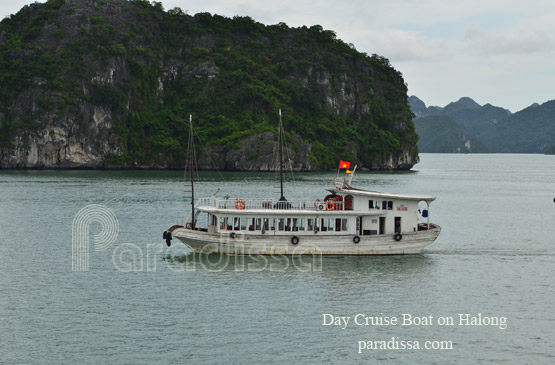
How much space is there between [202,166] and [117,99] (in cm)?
2805

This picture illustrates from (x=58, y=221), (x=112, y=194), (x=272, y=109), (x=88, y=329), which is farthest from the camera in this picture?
(x=272, y=109)

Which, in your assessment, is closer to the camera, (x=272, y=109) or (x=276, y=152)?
(x=276, y=152)

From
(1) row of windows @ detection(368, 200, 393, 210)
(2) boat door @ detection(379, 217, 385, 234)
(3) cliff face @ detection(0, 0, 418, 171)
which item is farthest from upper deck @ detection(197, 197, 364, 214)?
(3) cliff face @ detection(0, 0, 418, 171)

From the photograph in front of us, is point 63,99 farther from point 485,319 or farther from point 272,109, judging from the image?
point 485,319

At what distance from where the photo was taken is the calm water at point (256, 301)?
82.2 ft

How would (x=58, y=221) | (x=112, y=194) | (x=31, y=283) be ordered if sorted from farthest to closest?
1. (x=112, y=194)
2. (x=58, y=221)
3. (x=31, y=283)

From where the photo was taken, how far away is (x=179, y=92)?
175875 mm

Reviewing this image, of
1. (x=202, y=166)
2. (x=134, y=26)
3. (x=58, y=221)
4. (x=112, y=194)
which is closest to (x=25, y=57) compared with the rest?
(x=134, y=26)

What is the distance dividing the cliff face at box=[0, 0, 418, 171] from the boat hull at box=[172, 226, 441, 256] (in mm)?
100724

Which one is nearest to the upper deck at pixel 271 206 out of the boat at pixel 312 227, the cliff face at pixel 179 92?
the boat at pixel 312 227

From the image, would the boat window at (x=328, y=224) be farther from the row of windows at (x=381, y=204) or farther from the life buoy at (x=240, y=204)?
the life buoy at (x=240, y=204)

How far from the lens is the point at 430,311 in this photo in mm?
30172

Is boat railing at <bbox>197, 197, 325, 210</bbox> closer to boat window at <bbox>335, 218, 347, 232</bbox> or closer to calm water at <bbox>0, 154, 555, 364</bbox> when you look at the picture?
boat window at <bbox>335, 218, 347, 232</bbox>

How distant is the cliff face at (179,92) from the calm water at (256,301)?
99.0m
